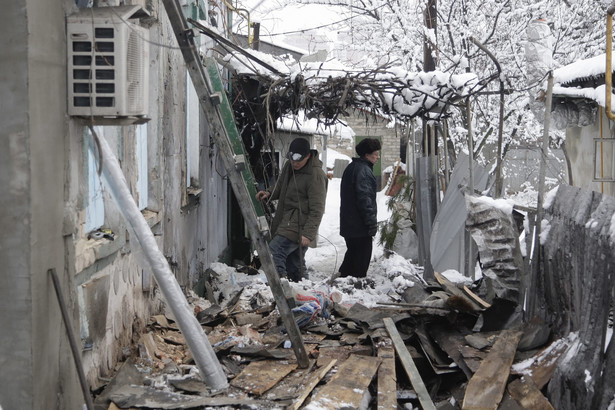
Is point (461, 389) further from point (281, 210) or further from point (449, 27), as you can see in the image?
point (449, 27)

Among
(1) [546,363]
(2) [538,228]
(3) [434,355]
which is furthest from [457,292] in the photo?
(1) [546,363]

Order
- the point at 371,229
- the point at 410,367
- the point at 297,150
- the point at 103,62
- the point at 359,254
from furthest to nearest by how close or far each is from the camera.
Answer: the point at 359,254, the point at 371,229, the point at 297,150, the point at 410,367, the point at 103,62

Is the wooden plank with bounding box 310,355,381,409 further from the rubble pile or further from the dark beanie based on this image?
the dark beanie

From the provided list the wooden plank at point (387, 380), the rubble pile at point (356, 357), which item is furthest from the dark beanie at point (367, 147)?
the wooden plank at point (387, 380)

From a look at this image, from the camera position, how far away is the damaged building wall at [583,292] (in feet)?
12.9

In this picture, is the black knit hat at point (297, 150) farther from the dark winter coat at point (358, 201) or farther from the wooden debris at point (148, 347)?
the wooden debris at point (148, 347)

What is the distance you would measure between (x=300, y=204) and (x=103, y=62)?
4667 mm

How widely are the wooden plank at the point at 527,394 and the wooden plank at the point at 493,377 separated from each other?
7 cm

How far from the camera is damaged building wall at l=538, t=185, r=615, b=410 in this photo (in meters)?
3.94

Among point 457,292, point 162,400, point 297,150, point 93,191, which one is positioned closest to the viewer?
point 162,400

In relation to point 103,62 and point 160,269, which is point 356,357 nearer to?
point 160,269

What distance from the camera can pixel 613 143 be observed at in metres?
9.96

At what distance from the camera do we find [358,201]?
869 cm

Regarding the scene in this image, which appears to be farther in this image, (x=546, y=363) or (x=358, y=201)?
(x=358, y=201)
